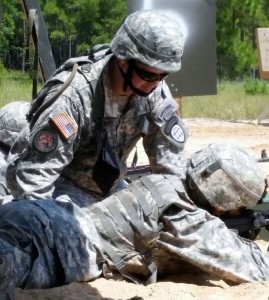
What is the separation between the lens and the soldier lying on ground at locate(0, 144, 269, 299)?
3824 millimetres

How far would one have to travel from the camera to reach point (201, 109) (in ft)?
60.4

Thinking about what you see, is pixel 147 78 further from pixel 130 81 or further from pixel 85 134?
pixel 85 134

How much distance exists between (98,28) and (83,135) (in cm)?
3557

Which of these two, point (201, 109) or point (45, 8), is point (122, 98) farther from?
point (45, 8)

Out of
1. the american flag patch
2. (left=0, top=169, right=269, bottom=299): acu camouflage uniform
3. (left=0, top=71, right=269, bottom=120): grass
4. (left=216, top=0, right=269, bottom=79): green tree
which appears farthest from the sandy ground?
(left=216, top=0, right=269, bottom=79): green tree

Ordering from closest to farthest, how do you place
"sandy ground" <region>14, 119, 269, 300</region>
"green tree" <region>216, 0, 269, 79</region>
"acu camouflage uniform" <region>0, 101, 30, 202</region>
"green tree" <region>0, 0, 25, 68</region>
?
1. "sandy ground" <region>14, 119, 269, 300</region>
2. "acu camouflage uniform" <region>0, 101, 30, 202</region>
3. "green tree" <region>216, 0, 269, 79</region>
4. "green tree" <region>0, 0, 25, 68</region>

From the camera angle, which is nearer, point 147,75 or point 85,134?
point 147,75

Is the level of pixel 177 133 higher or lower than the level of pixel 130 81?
lower


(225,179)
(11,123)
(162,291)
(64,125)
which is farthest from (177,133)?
(11,123)

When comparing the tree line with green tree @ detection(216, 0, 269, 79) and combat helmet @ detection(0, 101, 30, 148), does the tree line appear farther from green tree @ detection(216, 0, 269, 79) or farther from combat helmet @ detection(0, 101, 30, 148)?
combat helmet @ detection(0, 101, 30, 148)

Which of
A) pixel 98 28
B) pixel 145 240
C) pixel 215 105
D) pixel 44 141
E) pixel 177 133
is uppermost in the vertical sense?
pixel 44 141

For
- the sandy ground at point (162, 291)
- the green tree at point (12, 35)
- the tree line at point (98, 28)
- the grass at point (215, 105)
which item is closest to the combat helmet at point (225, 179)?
the sandy ground at point (162, 291)

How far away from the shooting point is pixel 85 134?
4.80 meters

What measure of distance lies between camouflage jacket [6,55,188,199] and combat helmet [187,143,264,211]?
0.21 meters
